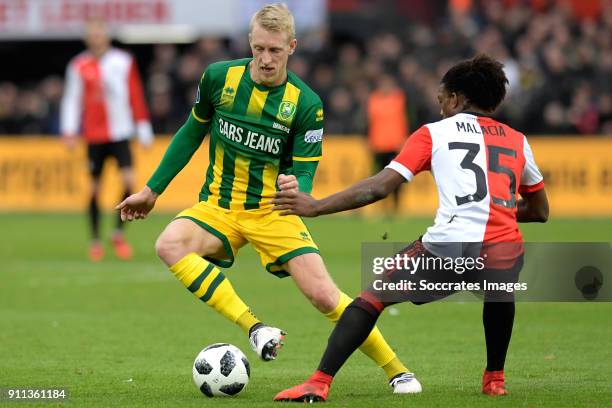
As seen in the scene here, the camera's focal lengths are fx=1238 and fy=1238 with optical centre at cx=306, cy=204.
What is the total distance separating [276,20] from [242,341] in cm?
280

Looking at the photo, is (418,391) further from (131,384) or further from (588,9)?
(588,9)

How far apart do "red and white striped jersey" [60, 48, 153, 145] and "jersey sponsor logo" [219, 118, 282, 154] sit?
7364mm

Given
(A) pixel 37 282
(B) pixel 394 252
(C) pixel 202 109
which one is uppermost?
(C) pixel 202 109

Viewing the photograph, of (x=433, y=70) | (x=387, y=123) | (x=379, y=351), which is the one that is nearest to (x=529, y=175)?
(x=379, y=351)

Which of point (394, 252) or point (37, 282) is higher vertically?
point (394, 252)

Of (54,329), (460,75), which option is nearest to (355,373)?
(460,75)

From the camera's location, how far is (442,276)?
243 inches

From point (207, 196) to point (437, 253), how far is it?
1640mm

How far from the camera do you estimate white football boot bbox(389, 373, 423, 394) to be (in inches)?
257

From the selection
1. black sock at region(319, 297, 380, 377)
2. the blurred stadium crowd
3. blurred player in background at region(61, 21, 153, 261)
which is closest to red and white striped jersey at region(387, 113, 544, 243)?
black sock at region(319, 297, 380, 377)

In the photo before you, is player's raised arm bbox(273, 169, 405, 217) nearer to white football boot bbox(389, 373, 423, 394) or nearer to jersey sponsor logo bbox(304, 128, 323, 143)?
jersey sponsor logo bbox(304, 128, 323, 143)

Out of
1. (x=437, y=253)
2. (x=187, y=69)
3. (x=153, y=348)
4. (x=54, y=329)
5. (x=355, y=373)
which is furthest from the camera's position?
(x=187, y=69)

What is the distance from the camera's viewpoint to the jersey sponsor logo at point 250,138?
23.2ft

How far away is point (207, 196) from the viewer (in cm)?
720
